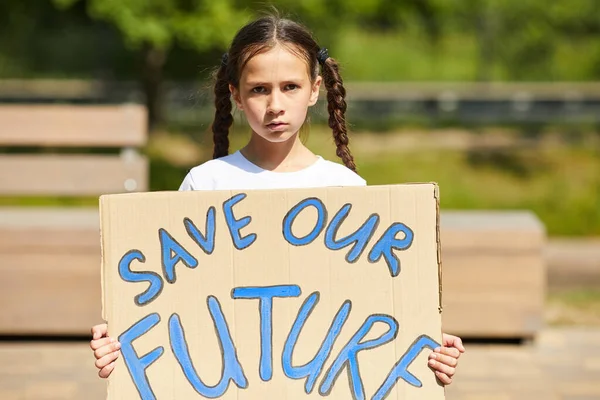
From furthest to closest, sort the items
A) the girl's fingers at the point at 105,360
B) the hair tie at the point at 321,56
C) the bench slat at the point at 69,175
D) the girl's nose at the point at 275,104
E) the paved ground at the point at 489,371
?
the bench slat at the point at 69,175, the paved ground at the point at 489,371, the hair tie at the point at 321,56, the girl's nose at the point at 275,104, the girl's fingers at the point at 105,360

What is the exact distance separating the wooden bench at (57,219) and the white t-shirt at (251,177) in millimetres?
3161

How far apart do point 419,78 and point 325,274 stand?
15998 mm

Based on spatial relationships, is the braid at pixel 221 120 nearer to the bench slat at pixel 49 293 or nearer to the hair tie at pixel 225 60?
the hair tie at pixel 225 60

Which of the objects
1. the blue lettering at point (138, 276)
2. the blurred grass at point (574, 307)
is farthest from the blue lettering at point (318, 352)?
the blurred grass at point (574, 307)

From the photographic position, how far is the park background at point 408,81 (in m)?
10.8

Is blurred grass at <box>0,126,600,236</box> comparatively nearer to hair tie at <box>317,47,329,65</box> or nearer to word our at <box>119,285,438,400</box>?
hair tie at <box>317,47,329,65</box>

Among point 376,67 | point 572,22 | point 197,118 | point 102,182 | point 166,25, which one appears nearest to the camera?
point 102,182

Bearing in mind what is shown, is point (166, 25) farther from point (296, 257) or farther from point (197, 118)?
point (296, 257)

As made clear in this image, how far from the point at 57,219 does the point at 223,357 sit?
373 cm

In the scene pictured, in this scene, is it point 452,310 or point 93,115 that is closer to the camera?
point 452,310

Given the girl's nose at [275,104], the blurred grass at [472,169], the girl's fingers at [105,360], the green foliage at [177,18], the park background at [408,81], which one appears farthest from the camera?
the park background at [408,81]

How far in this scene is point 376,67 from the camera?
1803cm

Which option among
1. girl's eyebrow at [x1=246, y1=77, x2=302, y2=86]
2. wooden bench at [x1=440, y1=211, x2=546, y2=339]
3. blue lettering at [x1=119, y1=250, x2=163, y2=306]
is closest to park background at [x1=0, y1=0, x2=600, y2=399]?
wooden bench at [x1=440, y1=211, x2=546, y2=339]

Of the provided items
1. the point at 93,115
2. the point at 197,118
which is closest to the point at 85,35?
the point at 197,118
